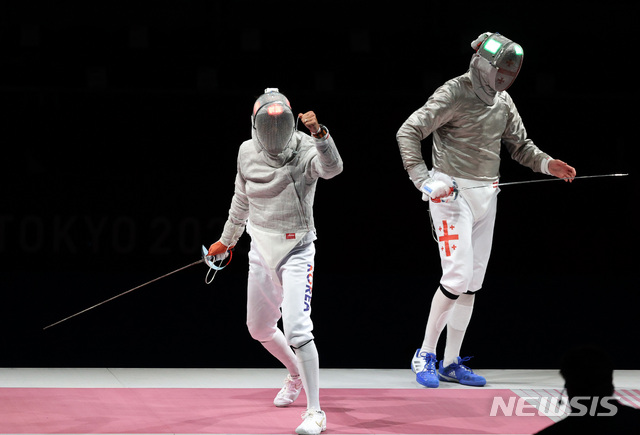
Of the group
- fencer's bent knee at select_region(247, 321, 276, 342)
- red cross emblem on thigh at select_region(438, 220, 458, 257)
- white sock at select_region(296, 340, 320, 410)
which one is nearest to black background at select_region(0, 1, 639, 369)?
red cross emblem on thigh at select_region(438, 220, 458, 257)

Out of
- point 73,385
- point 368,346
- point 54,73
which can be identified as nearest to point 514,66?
point 368,346

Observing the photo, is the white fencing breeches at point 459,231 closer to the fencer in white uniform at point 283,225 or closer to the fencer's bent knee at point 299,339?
the fencer in white uniform at point 283,225

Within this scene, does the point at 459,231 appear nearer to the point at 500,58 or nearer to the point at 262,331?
the point at 500,58

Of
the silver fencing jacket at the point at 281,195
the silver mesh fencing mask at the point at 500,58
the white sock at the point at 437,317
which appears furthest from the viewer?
the white sock at the point at 437,317

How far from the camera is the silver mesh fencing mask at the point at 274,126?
2994 millimetres

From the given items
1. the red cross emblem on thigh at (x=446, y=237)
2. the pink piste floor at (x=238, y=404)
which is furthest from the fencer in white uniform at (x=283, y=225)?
the red cross emblem on thigh at (x=446, y=237)

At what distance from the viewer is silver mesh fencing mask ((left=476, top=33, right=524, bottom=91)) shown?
3533 mm

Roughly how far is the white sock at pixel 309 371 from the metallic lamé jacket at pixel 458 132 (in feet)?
3.04

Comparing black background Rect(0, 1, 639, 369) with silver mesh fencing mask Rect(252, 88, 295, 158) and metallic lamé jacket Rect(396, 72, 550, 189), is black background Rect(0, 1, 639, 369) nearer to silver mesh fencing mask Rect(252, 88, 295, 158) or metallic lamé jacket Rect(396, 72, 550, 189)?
metallic lamé jacket Rect(396, 72, 550, 189)

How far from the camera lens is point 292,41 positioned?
5121 mm

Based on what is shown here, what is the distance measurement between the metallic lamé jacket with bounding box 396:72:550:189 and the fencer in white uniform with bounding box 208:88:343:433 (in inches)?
Result: 23.2

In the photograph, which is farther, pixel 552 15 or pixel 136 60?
pixel 552 15

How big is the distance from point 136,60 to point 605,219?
8.84ft

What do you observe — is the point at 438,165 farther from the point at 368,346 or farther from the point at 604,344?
the point at 604,344
